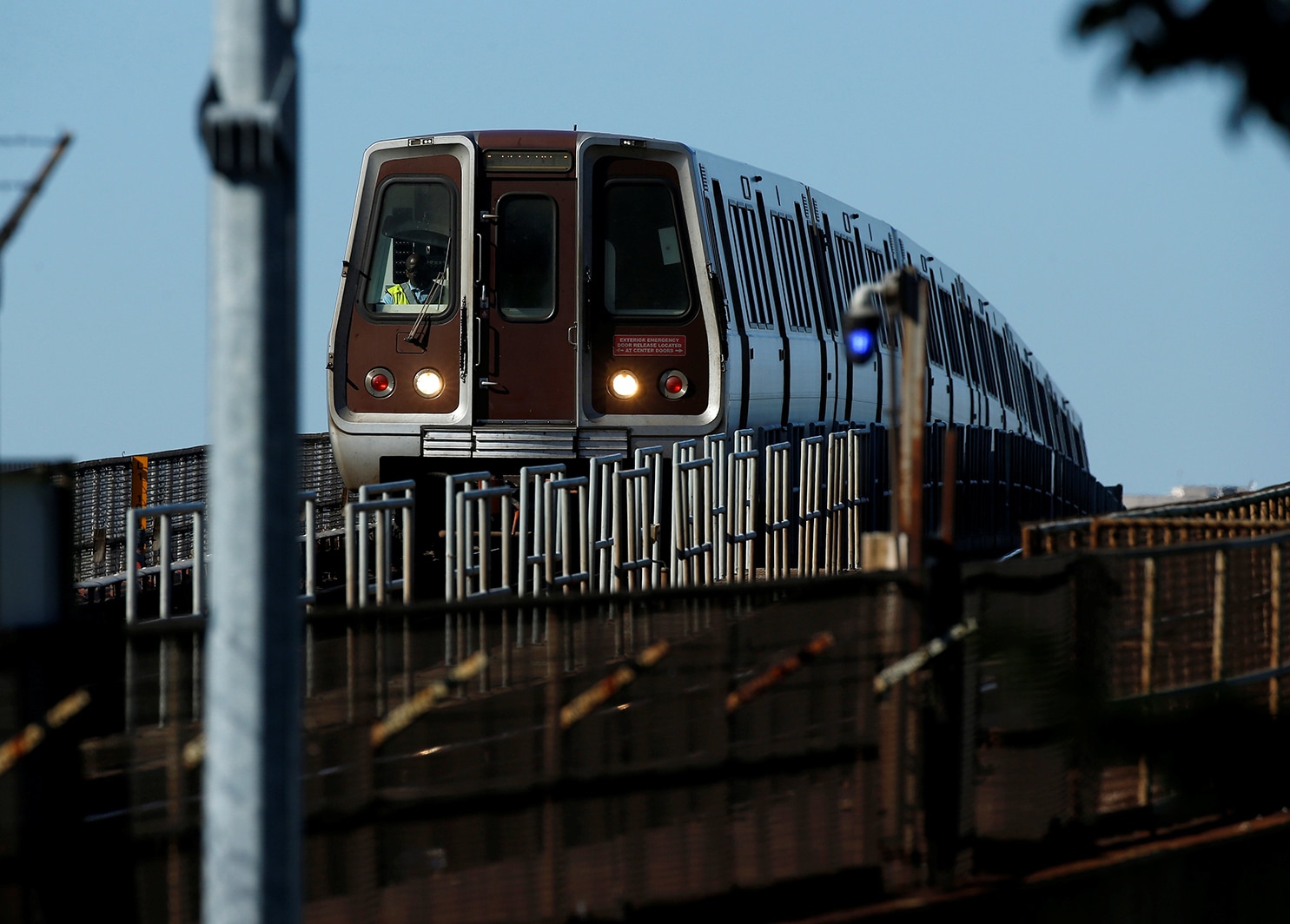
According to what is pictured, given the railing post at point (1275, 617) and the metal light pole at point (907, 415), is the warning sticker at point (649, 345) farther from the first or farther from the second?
the railing post at point (1275, 617)

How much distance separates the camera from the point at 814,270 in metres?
21.0

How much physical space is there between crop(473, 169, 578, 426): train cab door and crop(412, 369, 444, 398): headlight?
0.30 meters

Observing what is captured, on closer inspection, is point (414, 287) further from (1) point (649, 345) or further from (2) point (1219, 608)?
(2) point (1219, 608)

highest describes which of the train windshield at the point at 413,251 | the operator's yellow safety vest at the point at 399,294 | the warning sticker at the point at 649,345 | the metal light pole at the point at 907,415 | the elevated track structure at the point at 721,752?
the train windshield at the point at 413,251

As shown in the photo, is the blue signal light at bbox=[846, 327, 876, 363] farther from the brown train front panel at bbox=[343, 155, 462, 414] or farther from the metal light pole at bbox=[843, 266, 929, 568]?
the brown train front panel at bbox=[343, 155, 462, 414]

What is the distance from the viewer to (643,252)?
15922 mm

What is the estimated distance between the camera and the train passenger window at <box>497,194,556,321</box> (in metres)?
15.8

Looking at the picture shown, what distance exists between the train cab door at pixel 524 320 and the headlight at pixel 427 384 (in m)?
0.30

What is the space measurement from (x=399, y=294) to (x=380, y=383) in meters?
0.77

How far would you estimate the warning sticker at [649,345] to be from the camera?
1570 centimetres

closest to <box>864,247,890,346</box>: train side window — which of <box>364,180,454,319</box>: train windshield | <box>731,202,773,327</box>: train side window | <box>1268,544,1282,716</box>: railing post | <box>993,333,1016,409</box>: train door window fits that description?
<box>731,202,773,327</box>: train side window

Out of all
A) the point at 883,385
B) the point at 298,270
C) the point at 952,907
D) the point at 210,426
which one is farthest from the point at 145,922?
the point at 883,385

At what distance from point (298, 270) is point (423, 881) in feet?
7.18

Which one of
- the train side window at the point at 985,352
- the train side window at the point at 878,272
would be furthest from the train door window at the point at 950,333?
the train side window at the point at 878,272
